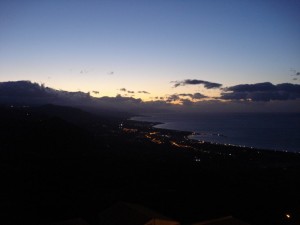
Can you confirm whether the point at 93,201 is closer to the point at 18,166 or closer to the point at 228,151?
the point at 18,166

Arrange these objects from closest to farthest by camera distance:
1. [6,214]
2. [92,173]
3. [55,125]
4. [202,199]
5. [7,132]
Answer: [6,214], [202,199], [92,173], [7,132], [55,125]

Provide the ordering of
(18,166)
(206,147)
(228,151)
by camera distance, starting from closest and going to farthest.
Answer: (18,166) < (228,151) < (206,147)

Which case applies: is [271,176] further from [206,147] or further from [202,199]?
Answer: [206,147]

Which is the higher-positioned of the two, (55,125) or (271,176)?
(55,125)

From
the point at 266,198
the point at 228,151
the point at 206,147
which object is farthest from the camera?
the point at 206,147

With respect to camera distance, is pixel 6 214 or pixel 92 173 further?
pixel 92 173

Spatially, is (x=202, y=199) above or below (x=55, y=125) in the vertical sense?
below

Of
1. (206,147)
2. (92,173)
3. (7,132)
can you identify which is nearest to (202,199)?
(92,173)

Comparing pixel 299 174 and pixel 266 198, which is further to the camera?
pixel 299 174

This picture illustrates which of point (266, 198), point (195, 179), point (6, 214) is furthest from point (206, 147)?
point (6, 214)
